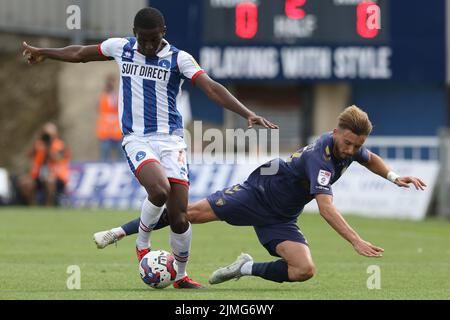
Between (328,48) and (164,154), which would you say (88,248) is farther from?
(328,48)

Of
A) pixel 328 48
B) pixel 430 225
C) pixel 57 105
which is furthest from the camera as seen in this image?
pixel 57 105

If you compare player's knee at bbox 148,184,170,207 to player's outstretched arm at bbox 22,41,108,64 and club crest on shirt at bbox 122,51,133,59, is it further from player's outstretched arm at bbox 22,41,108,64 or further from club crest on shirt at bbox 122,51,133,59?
player's outstretched arm at bbox 22,41,108,64

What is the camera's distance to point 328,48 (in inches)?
872

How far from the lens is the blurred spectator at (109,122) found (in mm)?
23016

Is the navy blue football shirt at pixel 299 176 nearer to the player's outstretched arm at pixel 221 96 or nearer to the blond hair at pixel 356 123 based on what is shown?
the blond hair at pixel 356 123

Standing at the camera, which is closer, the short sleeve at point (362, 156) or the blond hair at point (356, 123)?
the blond hair at point (356, 123)

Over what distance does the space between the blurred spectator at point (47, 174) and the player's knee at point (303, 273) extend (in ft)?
43.5

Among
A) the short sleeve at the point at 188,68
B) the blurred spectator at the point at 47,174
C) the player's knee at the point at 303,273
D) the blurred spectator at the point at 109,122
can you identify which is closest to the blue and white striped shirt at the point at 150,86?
the short sleeve at the point at 188,68

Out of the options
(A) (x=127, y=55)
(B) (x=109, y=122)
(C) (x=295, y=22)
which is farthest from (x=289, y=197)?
Answer: (B) (x=109, y=122)

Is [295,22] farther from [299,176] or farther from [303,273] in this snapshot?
[303,273]

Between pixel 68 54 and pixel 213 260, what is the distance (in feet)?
10.7
